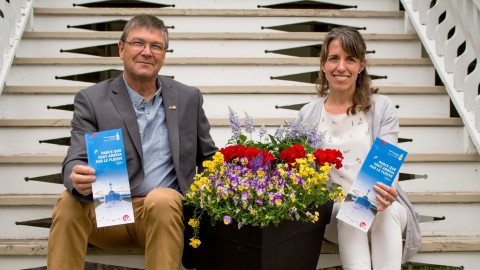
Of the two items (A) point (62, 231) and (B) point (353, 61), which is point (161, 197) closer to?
(A) point (62, 231)

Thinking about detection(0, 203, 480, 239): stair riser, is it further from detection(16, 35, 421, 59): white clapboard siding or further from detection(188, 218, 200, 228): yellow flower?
detection(16, 35, 421, 59): white clapboard siding

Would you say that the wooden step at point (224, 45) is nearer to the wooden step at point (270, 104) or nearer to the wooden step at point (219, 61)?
the wooden step at point (219, 61)

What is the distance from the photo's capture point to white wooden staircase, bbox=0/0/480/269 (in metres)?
2.57

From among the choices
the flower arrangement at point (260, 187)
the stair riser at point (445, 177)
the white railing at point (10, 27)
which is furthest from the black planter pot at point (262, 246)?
the white railing at point (10, 27)

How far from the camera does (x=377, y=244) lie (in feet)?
6.84

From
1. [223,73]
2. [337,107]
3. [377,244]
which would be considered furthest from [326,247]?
[223,73]

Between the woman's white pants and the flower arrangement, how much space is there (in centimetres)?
17

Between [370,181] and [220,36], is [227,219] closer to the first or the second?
[370,181]

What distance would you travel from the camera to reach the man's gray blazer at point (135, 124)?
2.15m

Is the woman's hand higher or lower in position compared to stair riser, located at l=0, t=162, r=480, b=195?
higher

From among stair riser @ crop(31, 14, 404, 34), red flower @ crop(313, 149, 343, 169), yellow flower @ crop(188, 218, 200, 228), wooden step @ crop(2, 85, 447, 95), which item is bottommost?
yellow flower @ crop(188, 218, 200, 228)

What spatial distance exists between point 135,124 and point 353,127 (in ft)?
2.68

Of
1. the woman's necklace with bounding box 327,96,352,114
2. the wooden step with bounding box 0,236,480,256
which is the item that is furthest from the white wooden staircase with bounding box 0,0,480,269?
the woman's necklace with bounding box 327,96,352,114

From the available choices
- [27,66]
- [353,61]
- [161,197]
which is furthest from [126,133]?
[27,66]
